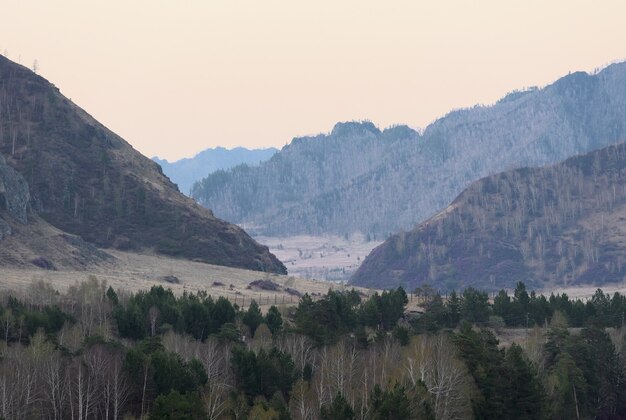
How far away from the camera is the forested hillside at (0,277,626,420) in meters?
97.6

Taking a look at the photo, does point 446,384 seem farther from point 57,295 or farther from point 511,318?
point 57,295

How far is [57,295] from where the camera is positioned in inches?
7229

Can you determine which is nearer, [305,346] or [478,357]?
[478,357]

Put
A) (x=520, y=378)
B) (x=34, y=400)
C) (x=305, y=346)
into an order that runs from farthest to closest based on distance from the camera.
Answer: (x=305, y=346) < (x=520, y=378) < (x=34, y=400)

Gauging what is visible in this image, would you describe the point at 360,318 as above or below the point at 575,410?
above

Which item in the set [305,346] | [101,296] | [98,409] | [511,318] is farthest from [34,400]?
[511,318]

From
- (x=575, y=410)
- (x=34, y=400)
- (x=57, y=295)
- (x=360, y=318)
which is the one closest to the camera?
(x=34, y=400)

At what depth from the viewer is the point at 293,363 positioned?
120 m

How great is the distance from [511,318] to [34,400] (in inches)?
4282

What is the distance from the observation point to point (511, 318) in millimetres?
185250

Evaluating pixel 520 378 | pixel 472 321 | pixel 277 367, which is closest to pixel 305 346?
pixel 277 367

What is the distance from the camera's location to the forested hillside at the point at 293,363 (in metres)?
97.6

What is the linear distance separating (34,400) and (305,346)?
50139 millimetres

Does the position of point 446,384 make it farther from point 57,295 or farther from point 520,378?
point 57,295
